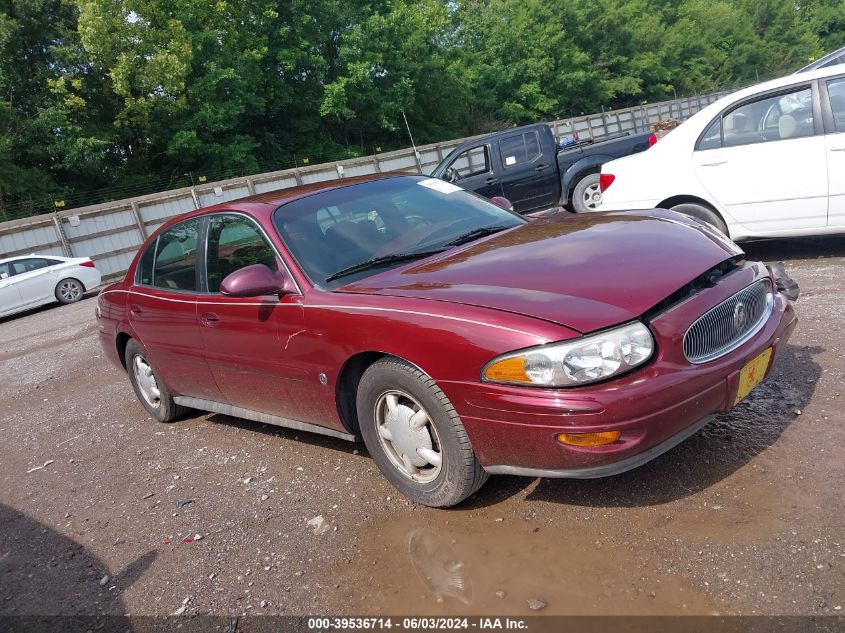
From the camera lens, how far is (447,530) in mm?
3211

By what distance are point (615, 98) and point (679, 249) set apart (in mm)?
54719

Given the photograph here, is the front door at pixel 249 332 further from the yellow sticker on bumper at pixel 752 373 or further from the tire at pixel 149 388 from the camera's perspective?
the yellow sticker on bumper at pixel 752 373

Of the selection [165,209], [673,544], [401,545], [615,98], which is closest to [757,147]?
[673,544]

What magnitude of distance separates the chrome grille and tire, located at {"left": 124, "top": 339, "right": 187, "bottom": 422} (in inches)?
148

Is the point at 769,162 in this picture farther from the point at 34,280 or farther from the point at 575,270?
the point at 34,280

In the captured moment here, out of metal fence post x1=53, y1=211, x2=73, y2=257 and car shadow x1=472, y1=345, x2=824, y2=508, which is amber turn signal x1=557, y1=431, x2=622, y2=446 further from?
metal fence post x1=53, y1=211, x2=73, y2=257

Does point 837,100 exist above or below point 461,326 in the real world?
above

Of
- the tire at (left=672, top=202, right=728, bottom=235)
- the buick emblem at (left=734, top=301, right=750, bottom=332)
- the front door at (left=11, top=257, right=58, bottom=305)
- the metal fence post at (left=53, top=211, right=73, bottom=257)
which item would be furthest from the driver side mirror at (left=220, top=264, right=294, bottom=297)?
the metal fence post at (left=53, top=211, right=73, bottom=257)

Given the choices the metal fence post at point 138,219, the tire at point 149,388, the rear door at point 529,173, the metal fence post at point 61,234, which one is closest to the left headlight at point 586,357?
the tire at point 149,388

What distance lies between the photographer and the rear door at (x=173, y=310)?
14.9 ft

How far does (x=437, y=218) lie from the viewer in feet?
13.9

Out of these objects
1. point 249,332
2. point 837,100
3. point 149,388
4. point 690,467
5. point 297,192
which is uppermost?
point 297,192

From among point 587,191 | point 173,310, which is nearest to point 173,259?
point 173,310

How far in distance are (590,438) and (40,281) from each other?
1610 centimetres
